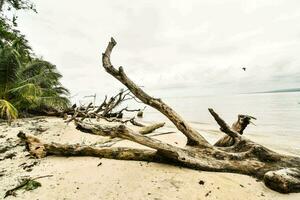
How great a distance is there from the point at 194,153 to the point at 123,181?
150 centimetres

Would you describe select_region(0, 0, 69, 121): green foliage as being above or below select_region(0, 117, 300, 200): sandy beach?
above

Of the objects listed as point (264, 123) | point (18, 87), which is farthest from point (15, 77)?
point (264, 123)

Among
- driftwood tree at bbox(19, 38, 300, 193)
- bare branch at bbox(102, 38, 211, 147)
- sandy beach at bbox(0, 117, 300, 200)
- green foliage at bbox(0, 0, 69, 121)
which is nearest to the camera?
sandy beach at bbox(0, 117, 300, 200)

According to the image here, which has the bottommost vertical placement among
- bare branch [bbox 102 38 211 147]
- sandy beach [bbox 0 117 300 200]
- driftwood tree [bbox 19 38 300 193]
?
sandy beach [bbox 0 117 300 200]

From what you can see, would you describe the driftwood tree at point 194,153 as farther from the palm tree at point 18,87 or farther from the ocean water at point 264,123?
the palm tree at point 18,87

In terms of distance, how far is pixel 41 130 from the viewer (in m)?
9.35

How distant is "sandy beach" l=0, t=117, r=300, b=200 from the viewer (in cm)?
387

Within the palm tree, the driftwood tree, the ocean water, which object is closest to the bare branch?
the driftwood tree

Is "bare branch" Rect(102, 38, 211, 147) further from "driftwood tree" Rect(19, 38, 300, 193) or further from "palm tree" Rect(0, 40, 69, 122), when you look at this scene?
"palm tree" Rect(0, 40, 69, 122)

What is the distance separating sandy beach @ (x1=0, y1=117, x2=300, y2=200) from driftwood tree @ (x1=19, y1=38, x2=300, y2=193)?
157 millimetres

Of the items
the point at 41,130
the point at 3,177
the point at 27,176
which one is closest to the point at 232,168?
the point at 27,176

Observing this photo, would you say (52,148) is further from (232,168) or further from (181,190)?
(232,168)

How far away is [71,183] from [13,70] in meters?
9.79

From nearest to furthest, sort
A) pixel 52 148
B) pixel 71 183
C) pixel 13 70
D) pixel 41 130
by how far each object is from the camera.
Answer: pixel 71 183, pixel 52 148, pixel 41 130, pixel 13 70
